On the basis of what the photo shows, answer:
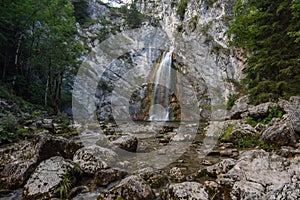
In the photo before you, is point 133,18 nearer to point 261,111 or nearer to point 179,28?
point 179,28

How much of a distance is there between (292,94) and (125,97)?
69.6 ft

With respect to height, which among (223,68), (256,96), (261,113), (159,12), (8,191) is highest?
(159,12)

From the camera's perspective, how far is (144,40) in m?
35.0

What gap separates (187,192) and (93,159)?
94.6 inches

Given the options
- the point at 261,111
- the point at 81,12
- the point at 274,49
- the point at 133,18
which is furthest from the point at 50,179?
the point at 81,12

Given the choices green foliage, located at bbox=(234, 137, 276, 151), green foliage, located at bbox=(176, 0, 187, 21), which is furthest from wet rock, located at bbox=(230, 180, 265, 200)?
green foliage, located at bbox=(176, 0, 187, 21)

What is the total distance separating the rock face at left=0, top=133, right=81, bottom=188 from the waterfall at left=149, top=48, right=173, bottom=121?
1795cm

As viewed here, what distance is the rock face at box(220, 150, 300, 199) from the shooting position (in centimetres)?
298

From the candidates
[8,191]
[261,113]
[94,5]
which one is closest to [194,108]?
[261,113]

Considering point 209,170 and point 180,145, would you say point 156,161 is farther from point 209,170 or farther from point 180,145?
point 180,145

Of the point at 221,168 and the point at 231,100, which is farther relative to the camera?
the point at 231,100

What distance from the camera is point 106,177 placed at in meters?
3.97

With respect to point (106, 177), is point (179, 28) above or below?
above

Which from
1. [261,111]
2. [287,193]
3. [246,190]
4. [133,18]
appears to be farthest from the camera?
[133,18]
